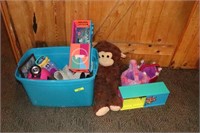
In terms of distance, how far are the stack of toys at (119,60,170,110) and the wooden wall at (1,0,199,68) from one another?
0.16 meters

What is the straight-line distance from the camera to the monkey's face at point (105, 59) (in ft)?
4.27

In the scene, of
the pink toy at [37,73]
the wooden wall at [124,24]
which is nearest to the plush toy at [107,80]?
the wooden wall at [124,24]

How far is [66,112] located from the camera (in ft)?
4.07

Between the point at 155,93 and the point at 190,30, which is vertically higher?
the point at 190,30

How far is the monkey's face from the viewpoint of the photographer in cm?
130

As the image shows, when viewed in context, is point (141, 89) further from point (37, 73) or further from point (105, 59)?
point (37, 73)

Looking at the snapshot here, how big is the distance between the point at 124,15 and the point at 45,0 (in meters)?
0.46

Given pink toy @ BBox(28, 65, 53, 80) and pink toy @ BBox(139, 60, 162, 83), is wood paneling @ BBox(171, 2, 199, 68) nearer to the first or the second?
pink toy @ BBox(139, 60, 162, 83)

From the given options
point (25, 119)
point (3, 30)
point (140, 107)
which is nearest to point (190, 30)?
point (140, 107)

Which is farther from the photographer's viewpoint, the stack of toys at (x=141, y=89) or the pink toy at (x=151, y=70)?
the pink toy at (x=151, y=70)

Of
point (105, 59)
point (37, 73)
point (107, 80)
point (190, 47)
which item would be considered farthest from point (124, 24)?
point (37, 73)

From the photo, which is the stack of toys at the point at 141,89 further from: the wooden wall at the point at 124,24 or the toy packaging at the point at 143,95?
the wooden wall at the point at 124,24

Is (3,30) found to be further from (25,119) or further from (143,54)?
(143,54)

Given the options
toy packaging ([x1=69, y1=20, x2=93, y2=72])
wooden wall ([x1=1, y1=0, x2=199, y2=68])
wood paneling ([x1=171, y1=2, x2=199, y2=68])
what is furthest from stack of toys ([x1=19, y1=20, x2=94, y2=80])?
wood paneling ([x1=171, y1=2, x2=199, y2=68])
